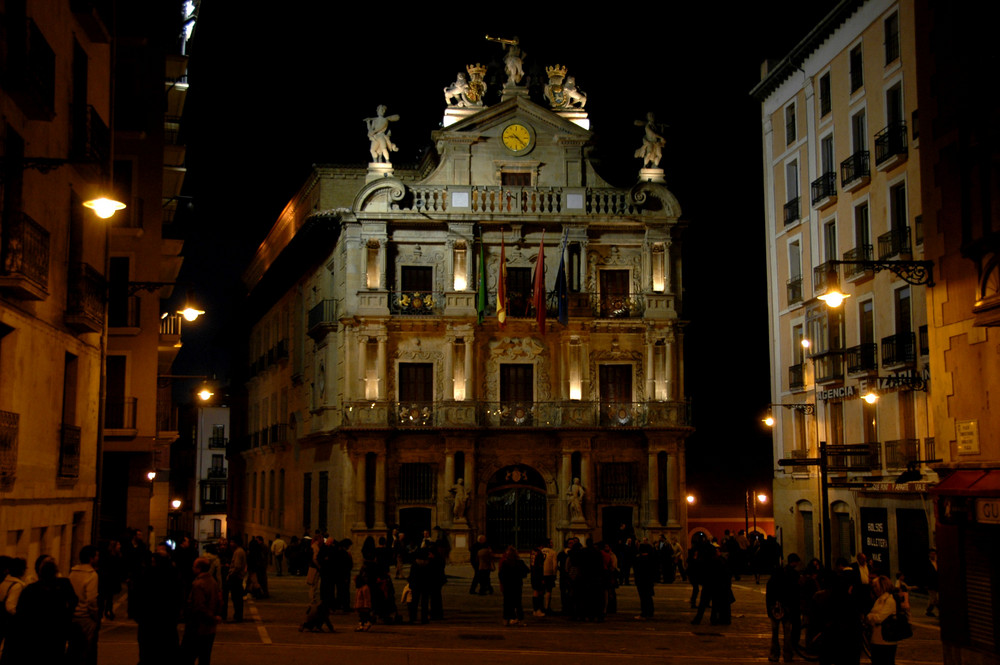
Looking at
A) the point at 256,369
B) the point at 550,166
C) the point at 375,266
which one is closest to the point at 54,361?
the point at 375,266

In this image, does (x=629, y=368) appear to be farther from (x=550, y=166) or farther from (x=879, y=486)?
(x=879, y=486)

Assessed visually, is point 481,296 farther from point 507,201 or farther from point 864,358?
point 864,358

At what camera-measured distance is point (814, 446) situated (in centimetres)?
4059

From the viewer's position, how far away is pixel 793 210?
4256 centimetres

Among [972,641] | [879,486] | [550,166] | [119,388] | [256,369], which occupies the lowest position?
[972,641]

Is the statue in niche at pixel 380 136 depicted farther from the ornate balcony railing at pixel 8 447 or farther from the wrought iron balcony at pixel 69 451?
the ornate balcony railing at pixel 8 447

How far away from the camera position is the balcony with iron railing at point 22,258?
15.8 m

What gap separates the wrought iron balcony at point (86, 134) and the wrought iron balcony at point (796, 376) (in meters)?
27.4

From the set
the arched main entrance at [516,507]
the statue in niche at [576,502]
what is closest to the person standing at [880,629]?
the statue in niche at [576,502]

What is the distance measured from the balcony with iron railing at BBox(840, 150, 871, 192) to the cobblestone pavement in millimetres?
14806

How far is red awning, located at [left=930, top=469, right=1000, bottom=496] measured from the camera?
1425 centimetres

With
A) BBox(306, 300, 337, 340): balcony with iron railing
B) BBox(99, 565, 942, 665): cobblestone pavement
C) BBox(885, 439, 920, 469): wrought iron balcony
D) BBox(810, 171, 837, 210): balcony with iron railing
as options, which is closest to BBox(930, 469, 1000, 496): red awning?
BBox(99, 565, 942, 665): cobblestone pavement

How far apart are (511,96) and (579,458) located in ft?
44.8

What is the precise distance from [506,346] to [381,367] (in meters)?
4.71
